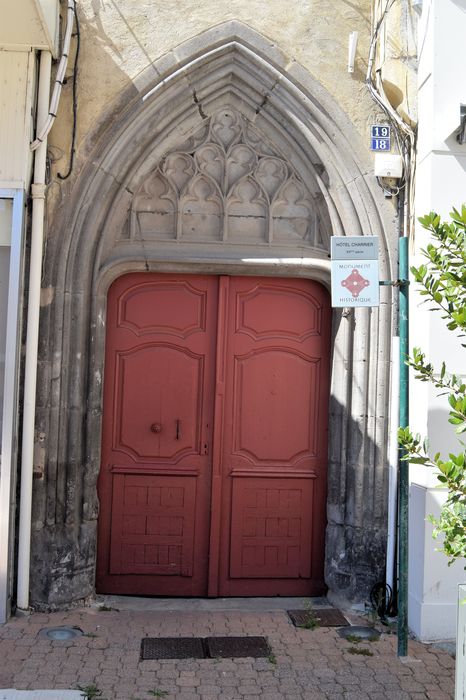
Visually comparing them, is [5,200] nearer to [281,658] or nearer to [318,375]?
[318,375]

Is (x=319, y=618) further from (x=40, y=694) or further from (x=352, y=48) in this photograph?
(x=352, y=48)

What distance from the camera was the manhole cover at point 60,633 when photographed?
478 cm

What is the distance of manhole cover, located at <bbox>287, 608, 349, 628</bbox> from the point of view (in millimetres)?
5168

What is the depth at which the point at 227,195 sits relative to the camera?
18.7ft

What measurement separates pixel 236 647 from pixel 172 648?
401mm

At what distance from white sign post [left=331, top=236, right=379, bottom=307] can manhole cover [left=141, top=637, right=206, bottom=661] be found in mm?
2302

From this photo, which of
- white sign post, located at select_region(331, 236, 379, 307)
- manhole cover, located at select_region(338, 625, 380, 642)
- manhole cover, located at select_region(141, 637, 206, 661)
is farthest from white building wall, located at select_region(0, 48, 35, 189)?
manhole cover, located at select_region(338, 625, 380, 642)

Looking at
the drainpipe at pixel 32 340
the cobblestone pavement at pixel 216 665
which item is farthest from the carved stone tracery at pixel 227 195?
the cobblestone pavement at pixel 216 665

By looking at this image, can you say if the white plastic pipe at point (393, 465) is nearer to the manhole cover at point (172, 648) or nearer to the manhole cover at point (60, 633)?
the manhole cover at point (172, 648)

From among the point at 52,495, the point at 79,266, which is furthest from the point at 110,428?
the point at 79,266

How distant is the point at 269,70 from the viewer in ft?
17.9

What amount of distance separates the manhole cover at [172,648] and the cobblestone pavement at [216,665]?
60mm

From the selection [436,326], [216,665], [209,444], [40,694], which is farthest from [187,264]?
[40,694]

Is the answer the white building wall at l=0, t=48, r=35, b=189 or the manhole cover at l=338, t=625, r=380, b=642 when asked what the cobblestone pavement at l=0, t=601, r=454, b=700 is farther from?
the white building wall at l=0, t=48, r=35, b=189
